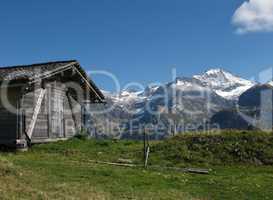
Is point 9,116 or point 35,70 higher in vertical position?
point 35,70

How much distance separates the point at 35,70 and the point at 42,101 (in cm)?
274

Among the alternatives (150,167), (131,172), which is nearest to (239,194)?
(131,172)

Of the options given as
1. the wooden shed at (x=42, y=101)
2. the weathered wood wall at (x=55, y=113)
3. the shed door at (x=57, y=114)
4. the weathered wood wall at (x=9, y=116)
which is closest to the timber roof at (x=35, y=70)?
the wooden shed at (x=42, y=101)

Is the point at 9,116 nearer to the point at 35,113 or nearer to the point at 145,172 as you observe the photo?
the point at 35,113

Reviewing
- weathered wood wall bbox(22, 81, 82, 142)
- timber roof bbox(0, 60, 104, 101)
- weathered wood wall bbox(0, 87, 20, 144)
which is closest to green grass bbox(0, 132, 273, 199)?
weathered wood wall bbox(22, 81, 82, 142)

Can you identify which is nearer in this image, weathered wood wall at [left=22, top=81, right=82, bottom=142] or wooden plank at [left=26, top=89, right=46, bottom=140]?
wooden plank at [left=26, top=89, right=46, bottom=140]

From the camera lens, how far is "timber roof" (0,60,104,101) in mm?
32906

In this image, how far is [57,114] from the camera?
127ft

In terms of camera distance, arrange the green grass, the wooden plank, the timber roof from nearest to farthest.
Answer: the green grass → the timber roof → the wooden plank

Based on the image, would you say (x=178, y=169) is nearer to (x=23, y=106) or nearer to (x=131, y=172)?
(x=131, y=172)

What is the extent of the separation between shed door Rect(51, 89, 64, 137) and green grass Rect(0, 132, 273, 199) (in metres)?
2.02

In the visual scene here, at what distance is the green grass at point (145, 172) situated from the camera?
1733 cm

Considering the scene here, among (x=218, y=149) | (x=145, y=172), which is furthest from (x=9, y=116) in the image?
(x=218, y=149)

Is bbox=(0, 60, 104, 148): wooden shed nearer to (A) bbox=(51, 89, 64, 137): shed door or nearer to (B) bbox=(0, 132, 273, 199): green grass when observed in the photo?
(A) bbox=(51, 89, 64, 137): shed door
